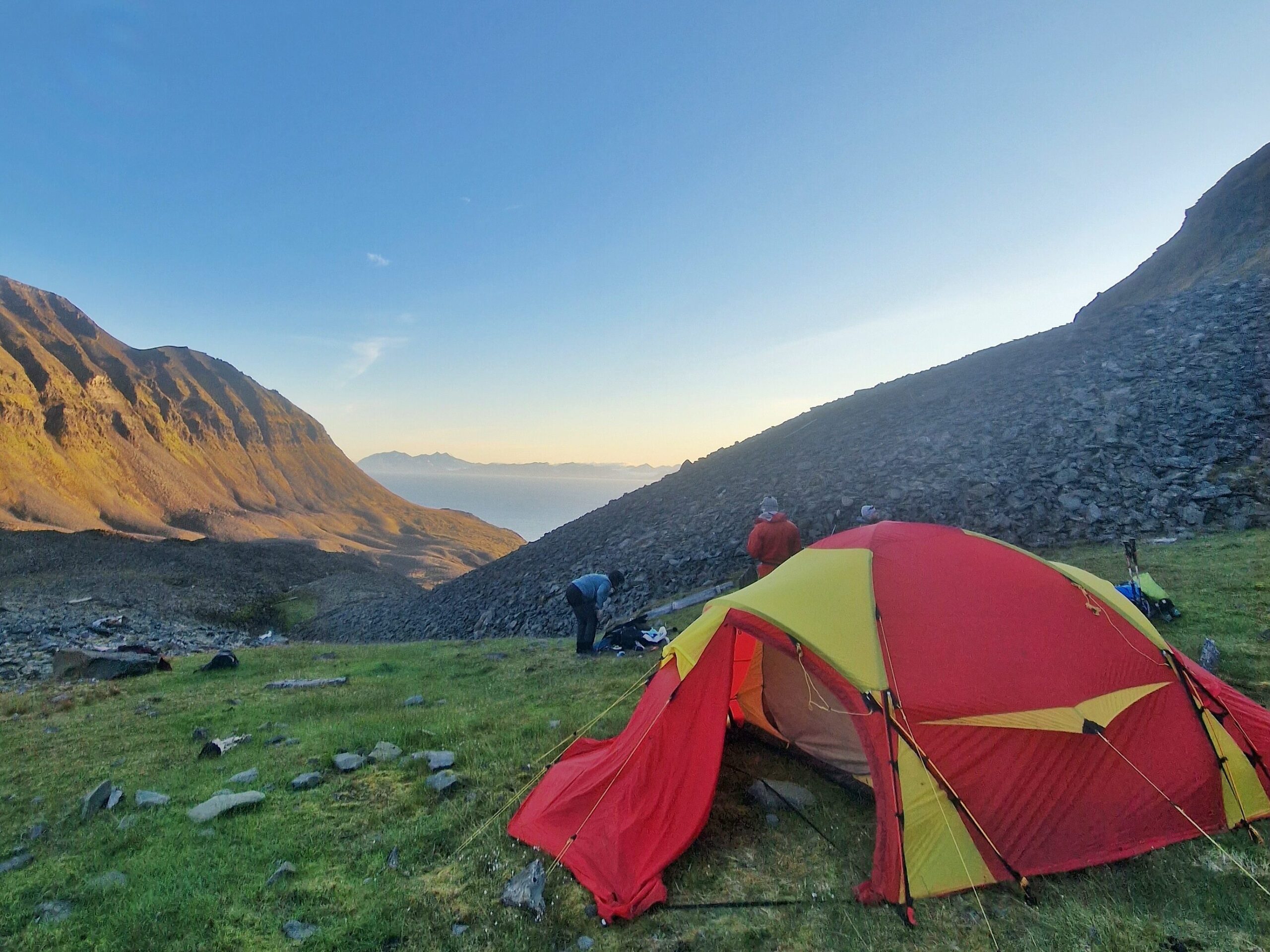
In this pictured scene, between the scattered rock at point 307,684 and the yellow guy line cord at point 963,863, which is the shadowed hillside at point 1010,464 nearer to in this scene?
the scattered rock at point 307,684

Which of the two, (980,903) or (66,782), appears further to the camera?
(66,782)

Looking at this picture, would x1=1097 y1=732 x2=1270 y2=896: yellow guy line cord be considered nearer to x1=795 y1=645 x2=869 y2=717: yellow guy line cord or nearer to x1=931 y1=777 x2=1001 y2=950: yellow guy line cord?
x1=931 y1=777 x2=1001 y2=950: yellow guy line cord

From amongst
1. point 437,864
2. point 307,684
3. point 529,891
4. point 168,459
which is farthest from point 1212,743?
point 168,459

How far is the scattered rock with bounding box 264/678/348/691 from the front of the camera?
38.0 ft

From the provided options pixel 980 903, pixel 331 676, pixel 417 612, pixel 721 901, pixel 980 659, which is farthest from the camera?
pixel 417 612

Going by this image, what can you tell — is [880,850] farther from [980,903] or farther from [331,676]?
[331,676]

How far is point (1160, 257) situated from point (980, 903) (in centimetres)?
4775

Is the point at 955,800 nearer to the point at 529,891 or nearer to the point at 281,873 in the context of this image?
the point at 529,891

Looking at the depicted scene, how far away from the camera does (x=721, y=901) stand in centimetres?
442

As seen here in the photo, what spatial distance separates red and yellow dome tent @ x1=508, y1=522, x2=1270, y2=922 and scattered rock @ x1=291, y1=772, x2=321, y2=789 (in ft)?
8.73

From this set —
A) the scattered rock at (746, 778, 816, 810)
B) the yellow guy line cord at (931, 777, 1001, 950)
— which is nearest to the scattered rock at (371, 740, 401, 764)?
the scattered rock at (746, 778, 816, 810)

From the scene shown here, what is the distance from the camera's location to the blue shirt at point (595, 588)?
484 inches

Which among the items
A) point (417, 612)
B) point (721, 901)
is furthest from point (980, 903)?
point (417, 612)

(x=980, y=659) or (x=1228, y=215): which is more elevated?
(x=1228, y=215)
